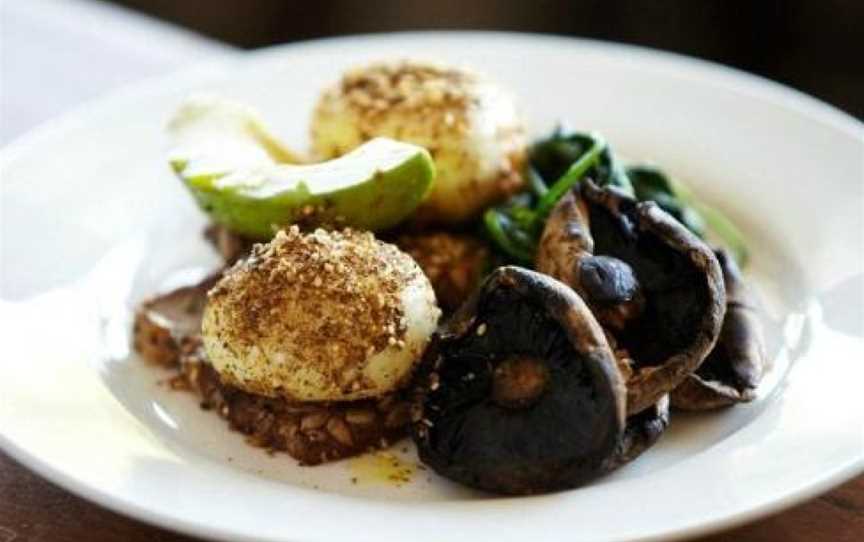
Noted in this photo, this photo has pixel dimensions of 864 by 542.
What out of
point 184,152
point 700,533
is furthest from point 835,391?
point 184,152

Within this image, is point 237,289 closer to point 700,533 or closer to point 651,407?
point 651,407

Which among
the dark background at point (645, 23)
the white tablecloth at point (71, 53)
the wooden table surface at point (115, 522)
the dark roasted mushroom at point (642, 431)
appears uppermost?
the dark roasted mushroom at point (642, 431)

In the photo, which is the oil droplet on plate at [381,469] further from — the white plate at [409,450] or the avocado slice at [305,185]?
the avocado slice at [305,185]

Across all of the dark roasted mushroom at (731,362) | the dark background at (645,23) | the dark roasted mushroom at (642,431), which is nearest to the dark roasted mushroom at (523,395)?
the dark roasted mushroom at (642,431)

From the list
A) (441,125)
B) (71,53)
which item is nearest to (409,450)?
(441,125)

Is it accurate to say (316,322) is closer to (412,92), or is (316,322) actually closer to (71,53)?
(412,92)

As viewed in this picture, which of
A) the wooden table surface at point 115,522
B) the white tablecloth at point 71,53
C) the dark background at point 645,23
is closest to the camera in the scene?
the wooden table surface at point 115,522

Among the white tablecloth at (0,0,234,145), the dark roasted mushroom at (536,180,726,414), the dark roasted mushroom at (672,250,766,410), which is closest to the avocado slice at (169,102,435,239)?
the dark roasted mushroom at (536,180,726,414)
